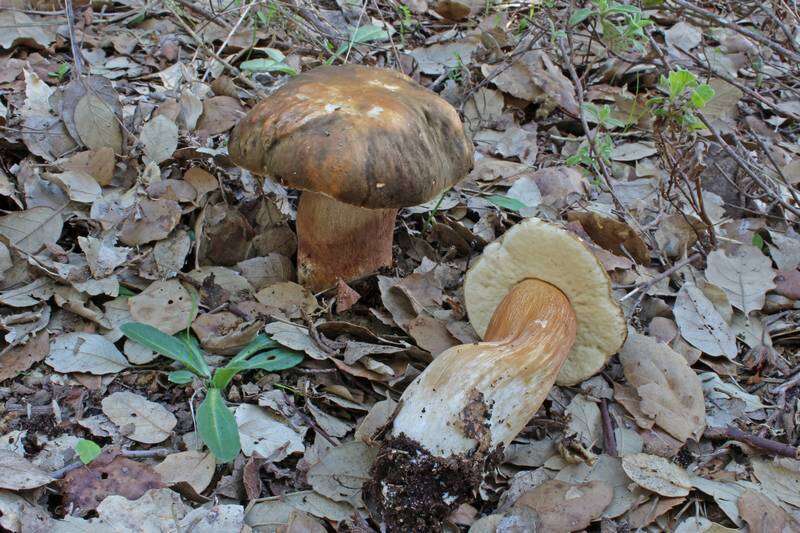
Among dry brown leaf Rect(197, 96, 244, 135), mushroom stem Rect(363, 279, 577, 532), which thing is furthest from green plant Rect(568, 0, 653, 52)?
dry brown leaf Rect(197, 96, 244, 135)

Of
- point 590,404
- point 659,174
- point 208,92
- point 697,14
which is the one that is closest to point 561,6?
point 697,14

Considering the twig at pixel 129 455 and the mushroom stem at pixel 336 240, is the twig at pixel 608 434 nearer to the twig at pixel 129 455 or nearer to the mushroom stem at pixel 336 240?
the mushroom stem at pixel 336 240

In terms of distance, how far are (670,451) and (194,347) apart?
1.58m

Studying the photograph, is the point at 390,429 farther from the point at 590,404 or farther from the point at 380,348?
the point at 590,404

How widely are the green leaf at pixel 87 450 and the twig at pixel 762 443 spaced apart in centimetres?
189

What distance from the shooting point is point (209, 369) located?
7.21 ft

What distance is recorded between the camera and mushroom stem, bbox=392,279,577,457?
1848 millimetres

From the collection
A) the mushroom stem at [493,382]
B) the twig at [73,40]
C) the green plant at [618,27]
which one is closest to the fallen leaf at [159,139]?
the twig at [73,40]

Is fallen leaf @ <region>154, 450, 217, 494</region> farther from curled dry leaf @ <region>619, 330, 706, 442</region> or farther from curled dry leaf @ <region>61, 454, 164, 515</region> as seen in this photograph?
curled dry leaf @ <region>619, 330, 706, 442</region>

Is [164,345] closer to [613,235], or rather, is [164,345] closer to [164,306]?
[164,306]

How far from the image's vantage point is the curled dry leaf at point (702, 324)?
8.24ft

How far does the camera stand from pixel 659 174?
3404 mm

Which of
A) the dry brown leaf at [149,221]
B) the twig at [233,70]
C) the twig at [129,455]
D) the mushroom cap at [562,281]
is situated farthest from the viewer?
the twig at [233,70]

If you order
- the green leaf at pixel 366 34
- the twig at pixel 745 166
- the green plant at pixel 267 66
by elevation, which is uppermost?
the green leaf at pixel 366 34
